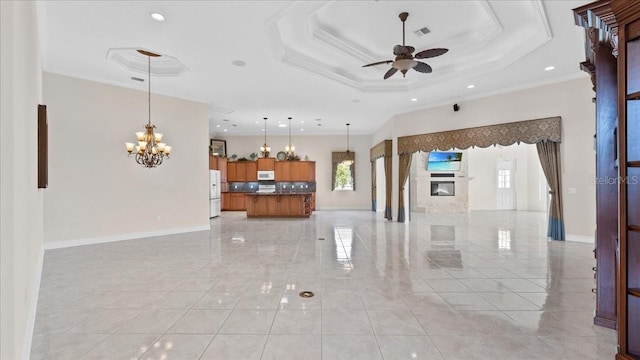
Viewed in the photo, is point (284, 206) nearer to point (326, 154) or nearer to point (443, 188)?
point (326, 154)

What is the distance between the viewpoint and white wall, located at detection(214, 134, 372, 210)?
12.8 m

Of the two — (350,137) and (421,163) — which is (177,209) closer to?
(350,137)

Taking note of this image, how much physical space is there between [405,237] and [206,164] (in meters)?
5.33

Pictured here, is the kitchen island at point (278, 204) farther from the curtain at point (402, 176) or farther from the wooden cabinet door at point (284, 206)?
the curtain at point (402, 176)

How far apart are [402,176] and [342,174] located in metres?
4.50

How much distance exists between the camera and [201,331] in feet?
8.00

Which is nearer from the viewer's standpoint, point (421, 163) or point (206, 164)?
point (206, 164)

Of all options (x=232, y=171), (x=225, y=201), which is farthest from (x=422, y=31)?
(x=225, y=201)

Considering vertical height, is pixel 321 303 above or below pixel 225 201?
below

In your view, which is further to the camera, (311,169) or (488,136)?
(311,169)

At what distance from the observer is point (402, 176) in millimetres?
8742

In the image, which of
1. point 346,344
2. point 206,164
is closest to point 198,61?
point 206,164

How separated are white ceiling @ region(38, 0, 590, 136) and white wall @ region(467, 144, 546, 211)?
659 cm

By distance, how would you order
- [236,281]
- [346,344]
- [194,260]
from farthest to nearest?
[194,260], [236,281], [346,344]
